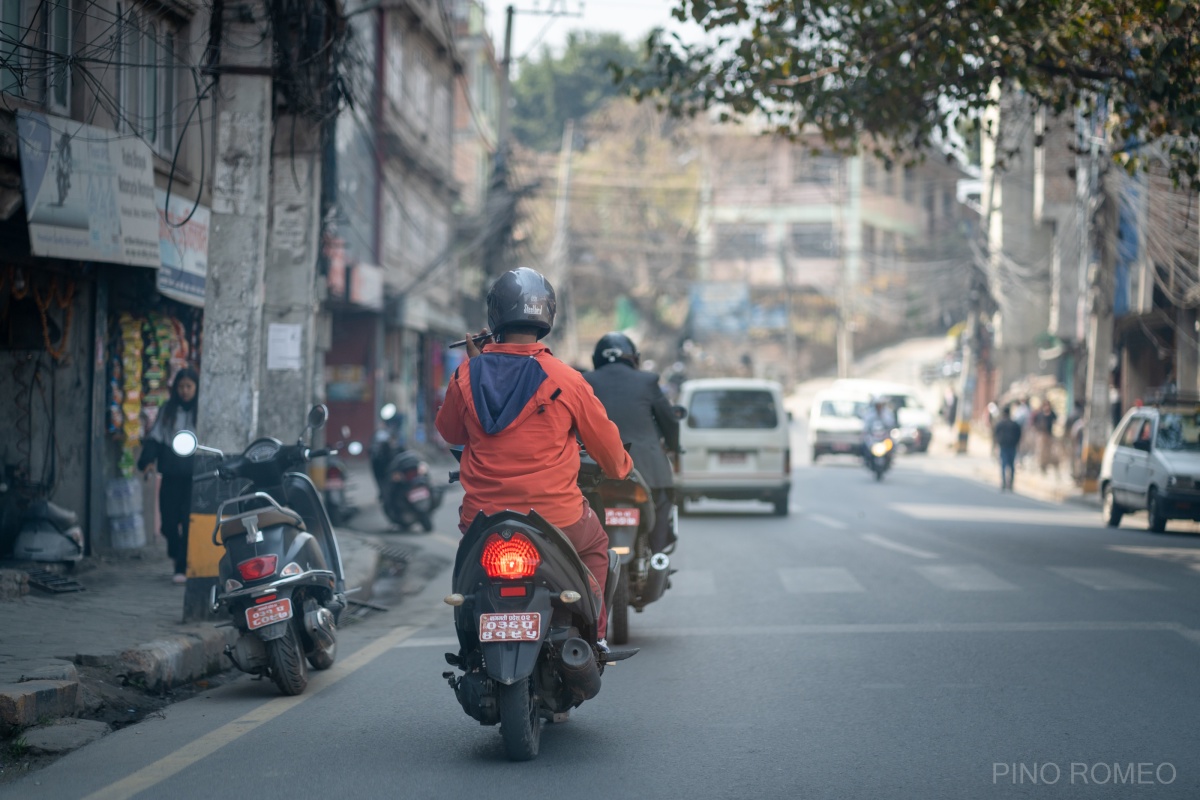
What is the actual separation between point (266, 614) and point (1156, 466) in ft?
43.1

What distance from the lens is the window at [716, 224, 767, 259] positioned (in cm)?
6262

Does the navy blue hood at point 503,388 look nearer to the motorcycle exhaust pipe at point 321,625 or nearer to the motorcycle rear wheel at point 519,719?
the motorcycle rear wheel at point 519,719

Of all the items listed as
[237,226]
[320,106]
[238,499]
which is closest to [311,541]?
[238,499]

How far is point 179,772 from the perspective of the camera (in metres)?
5.20

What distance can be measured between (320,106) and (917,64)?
5776 millimetres

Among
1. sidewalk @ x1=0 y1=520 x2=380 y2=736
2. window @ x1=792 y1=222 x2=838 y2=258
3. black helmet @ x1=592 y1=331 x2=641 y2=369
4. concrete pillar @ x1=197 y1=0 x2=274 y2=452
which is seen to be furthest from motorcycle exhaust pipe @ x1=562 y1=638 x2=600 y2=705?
window @ x1=792 y1=222 x2=838 y2=258

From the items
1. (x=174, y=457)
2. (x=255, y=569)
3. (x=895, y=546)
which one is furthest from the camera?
(x=895, y=546)

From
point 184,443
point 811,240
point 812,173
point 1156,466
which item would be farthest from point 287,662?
point 812,173

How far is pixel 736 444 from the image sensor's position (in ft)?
60.5

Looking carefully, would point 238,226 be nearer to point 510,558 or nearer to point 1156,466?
point 510,558

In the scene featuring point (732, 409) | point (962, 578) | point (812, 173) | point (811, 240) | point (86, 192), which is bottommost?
point (962, 578)

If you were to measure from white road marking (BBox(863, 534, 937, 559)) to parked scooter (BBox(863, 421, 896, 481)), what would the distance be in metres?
11.8

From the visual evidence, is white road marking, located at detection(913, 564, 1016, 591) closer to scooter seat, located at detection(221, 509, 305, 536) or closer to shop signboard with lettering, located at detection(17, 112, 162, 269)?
scooter seat, located at detection(221, 509, 305, 536)

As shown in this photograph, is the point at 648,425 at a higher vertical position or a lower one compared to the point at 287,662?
higher
